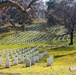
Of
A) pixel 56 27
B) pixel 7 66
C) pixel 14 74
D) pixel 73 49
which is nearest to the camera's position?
pixel 14 74

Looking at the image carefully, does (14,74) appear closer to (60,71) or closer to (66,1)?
(60,71)

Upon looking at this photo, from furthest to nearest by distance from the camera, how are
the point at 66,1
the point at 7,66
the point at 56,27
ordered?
the point at 56,27 → the point at 66,1 → the point at 7,66

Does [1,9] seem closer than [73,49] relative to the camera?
Yes

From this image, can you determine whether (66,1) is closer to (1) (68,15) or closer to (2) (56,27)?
(1) (68,15)

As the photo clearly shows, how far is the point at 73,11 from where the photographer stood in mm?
46375

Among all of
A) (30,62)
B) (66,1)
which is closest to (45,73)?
(30,62)

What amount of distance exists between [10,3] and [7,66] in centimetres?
814

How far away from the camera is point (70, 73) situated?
15844mm

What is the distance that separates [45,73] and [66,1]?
127 ft

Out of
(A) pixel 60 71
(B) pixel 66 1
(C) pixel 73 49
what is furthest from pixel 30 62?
(B) pixel 66 1

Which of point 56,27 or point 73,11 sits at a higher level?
point 73,11

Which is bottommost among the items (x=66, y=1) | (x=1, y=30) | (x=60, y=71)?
(x=1, y=30)

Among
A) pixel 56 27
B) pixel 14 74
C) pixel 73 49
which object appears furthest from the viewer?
pixel 56 27

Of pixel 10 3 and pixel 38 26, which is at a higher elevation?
pixel 10 3
